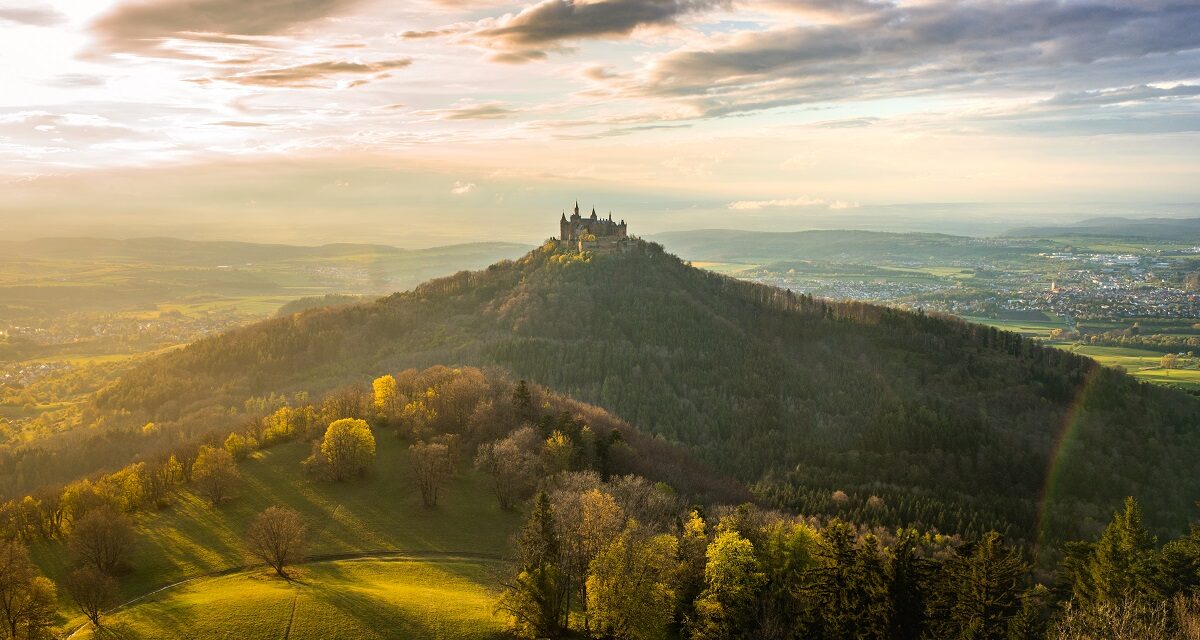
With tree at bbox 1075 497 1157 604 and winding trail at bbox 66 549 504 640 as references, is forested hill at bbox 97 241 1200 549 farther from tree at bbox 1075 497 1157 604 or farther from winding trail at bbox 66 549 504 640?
winding trail at bbox 66 549 504 640

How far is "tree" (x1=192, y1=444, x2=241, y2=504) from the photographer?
72.7 metres

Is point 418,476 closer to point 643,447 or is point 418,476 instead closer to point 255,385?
point 643,447

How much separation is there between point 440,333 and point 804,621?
162 meters

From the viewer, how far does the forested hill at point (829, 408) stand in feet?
438

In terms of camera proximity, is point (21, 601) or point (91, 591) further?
point (91, 591)

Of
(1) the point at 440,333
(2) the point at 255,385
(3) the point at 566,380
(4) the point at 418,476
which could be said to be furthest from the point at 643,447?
(2) the point at 255,385

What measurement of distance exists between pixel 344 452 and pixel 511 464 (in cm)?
1994

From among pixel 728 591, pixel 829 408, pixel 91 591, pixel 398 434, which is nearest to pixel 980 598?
pixel 728 591

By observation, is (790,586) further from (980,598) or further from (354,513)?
(354,513)

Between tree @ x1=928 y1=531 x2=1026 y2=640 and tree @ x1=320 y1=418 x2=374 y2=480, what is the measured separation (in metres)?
60.7

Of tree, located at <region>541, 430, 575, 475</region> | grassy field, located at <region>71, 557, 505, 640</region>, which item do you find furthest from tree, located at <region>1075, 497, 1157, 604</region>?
tree, located at <region>541, 430, 575, 475</region>

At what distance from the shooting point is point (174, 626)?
48.5 metres

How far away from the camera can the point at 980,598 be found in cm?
4806

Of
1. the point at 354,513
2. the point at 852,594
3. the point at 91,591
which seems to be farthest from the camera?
the point at 354,513
